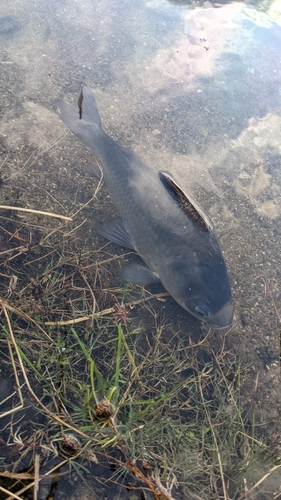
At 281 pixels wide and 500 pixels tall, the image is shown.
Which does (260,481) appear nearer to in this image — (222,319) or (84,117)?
(222,319)

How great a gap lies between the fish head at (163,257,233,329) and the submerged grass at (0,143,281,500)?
0.65ft

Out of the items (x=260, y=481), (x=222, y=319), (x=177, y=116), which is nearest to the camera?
(x=260, y=481)

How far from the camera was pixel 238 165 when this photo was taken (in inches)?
165

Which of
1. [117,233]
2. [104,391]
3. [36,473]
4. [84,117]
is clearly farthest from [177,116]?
[36,473]

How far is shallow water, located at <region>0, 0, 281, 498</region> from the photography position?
3.40 m

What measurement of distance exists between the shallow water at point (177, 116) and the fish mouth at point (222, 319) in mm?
199

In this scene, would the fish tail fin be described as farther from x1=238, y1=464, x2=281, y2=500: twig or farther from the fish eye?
x1=238, y1=464, x2=281, y2=500: twig

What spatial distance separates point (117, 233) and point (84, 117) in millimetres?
1266

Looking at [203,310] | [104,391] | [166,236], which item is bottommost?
[104,391]

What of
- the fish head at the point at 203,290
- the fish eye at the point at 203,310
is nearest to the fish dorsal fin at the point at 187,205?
the fish head at the point at 203,290

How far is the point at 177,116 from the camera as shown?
4.39 meters

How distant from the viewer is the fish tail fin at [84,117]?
12.0ft

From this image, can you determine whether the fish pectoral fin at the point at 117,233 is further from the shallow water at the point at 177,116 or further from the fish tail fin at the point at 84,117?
the fish tail fin at the point at 84,117

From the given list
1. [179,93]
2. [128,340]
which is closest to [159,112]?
[179,93]
